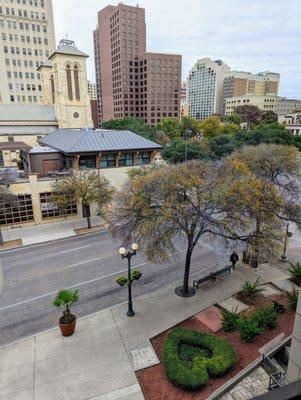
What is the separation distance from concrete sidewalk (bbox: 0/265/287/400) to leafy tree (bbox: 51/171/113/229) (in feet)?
43.1

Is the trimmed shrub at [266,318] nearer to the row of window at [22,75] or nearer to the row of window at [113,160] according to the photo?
the row of window at [113,160]

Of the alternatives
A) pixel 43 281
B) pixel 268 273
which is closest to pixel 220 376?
pixel 268 273

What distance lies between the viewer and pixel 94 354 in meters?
12.0

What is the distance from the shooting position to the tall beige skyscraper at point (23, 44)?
259ft

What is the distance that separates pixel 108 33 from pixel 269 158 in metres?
133

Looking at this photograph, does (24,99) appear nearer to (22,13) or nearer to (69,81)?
Answer: (22,13)

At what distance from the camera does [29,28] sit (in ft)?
268

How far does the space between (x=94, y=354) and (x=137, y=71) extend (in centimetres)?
12760

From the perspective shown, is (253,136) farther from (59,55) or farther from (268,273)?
(268,273)

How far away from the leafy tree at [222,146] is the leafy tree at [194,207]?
40.1 meters

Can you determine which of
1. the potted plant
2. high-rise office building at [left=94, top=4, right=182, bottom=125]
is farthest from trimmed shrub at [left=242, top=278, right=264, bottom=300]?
high-rise office building at [left=94, top=4, right=182, bottom=125]

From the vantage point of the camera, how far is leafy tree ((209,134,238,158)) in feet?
176

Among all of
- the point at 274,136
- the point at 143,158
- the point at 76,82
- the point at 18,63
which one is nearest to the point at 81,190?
the point at 143,158

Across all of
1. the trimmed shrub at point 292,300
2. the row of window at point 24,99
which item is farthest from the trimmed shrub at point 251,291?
the row of window at point 24,99
